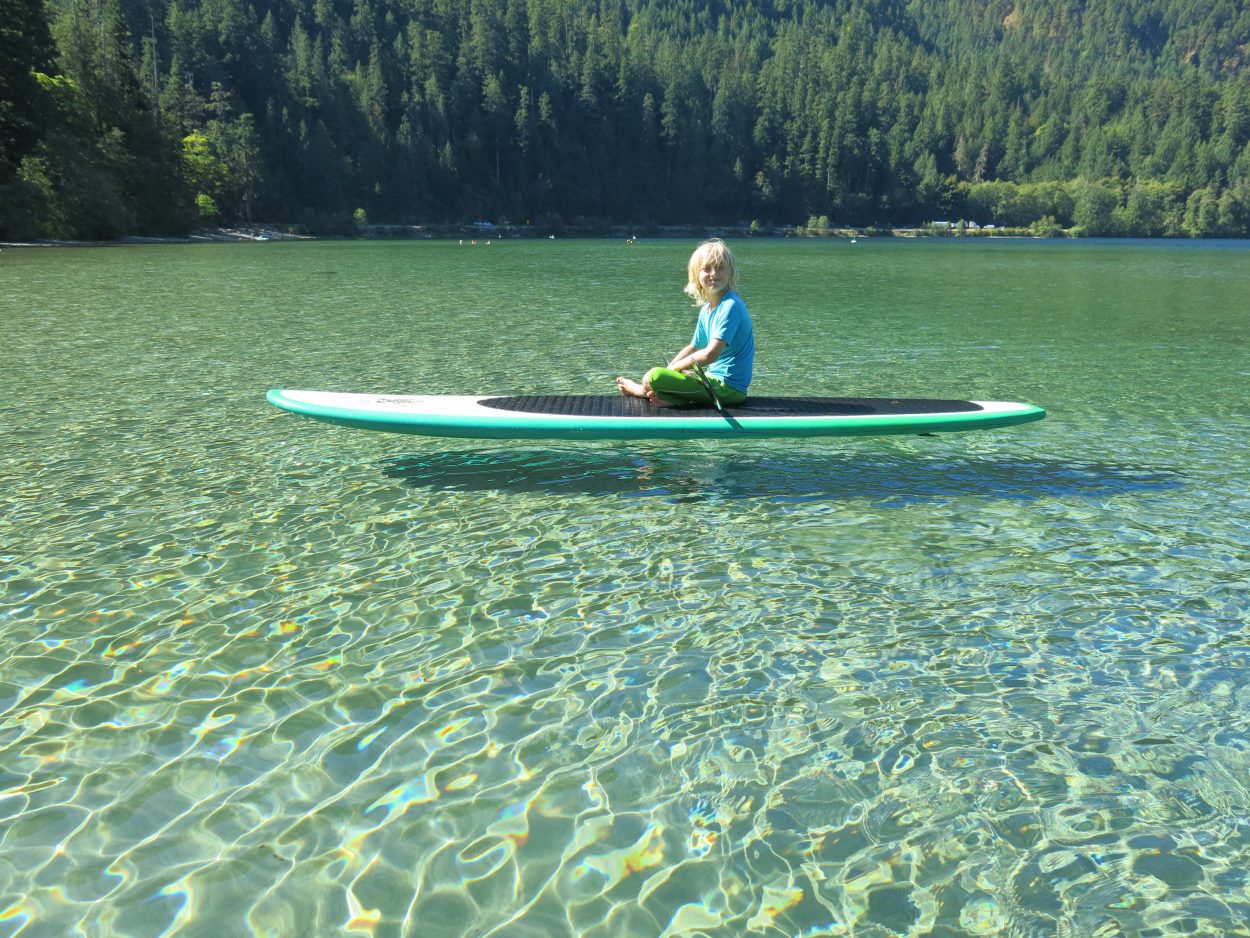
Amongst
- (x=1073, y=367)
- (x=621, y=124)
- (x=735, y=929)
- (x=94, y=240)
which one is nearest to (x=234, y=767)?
(x=735, y=929)

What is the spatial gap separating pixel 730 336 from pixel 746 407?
2.40 ft

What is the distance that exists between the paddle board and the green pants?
10cm

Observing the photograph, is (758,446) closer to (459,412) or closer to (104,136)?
(459,412)

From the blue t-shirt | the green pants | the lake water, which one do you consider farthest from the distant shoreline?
the blue t-shirt

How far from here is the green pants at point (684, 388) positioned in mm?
8773

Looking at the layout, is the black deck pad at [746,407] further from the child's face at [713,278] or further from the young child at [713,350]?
the child's face at [713,278]

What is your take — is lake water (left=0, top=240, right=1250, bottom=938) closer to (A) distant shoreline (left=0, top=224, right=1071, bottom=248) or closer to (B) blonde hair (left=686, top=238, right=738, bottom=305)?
(B) blonde hair (left=686, top=238, right=738, bottom=305)

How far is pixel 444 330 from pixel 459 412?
13.7 meters

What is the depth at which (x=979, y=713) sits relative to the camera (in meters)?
5.02

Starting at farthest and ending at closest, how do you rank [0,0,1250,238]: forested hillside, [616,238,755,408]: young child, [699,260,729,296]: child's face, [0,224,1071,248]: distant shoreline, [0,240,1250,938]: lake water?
[0,224,1071,248]: distant shoreline < [0,0,1250,238]: forested hillside < [616,238,755,408]: young child < [699,260,729,296]: child's face < [0,240,1250,938]: lake water

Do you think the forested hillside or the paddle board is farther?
the forested hillside

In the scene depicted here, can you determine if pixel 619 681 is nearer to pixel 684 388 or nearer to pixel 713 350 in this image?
pixel 684 388

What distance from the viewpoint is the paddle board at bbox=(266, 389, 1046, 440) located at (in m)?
8.38

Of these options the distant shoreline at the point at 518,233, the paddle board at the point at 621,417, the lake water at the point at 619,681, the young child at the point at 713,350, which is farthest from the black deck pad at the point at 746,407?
the distant shoreline at the point at 518,233
